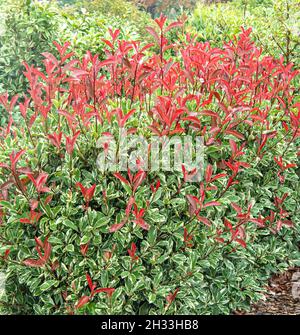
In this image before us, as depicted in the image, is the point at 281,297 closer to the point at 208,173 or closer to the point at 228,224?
the point at 228,224

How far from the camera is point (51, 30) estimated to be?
5121mm

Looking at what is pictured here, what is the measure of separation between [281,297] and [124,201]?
5.22ft

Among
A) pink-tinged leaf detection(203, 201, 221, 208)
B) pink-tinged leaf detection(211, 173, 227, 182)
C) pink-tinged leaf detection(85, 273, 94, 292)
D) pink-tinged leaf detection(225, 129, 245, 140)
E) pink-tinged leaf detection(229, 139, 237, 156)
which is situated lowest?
pink-tinged leaf detection(85, 273, 94, 292)

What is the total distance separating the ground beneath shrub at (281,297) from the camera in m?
3.35

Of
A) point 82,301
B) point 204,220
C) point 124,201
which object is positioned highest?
point 124,201

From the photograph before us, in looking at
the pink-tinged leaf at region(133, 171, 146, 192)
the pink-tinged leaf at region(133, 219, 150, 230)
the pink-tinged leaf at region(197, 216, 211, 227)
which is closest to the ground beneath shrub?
the pink-tinged leaf at region(197, 216, 211, 227)

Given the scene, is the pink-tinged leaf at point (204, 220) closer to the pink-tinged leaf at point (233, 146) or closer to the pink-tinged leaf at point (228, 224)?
the pink-tinged leaf at point (228, 224)

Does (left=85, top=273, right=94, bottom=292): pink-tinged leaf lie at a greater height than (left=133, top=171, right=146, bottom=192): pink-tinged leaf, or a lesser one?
lesser

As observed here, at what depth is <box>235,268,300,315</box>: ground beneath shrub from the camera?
3.35 metres

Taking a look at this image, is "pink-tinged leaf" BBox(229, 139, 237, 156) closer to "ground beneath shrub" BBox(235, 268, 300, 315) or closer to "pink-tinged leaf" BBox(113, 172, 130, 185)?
"pink-tinged leaf" BBox(113, 172, 130, 185)

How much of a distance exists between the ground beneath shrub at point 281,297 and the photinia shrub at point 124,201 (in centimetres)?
44

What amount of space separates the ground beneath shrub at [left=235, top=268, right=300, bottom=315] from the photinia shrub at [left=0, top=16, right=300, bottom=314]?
44 cm

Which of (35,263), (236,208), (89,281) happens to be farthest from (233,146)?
(35,263)

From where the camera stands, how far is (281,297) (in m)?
3.49
